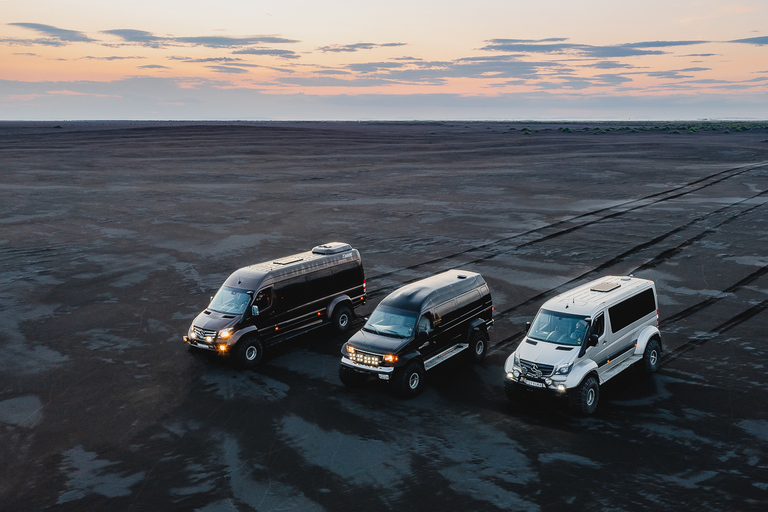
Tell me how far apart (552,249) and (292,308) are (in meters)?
16.6

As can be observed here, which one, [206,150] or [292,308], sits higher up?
[206,150]

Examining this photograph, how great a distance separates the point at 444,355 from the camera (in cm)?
1675

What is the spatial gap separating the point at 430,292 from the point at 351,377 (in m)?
3.36

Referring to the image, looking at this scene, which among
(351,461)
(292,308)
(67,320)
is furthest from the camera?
(67,320)

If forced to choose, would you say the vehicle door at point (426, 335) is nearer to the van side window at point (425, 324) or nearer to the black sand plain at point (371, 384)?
the van side window at point (425, 324)

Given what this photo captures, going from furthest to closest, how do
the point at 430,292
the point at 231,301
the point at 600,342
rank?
the point at 231,301 → the point at 430,292 → the point at 600,342

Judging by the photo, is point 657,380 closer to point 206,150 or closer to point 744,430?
point 744,430

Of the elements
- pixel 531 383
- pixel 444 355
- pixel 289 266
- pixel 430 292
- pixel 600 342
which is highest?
pixel 289 266

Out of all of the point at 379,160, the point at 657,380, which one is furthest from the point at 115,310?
the point at 379,160

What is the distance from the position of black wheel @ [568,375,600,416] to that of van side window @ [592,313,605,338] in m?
1.19

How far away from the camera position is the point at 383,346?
15.5 metres

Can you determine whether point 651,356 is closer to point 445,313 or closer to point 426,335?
point 445,313

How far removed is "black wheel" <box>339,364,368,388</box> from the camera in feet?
51.8

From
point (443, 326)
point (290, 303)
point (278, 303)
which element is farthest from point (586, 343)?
point (278, 303)
